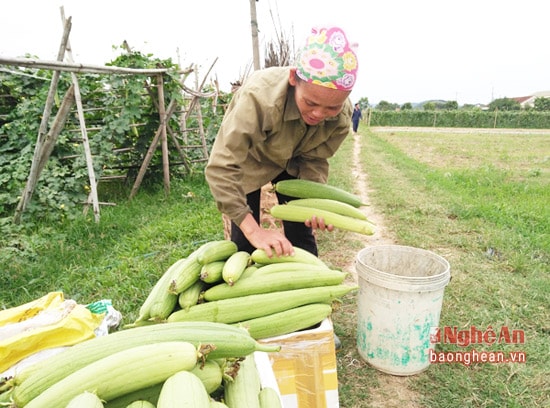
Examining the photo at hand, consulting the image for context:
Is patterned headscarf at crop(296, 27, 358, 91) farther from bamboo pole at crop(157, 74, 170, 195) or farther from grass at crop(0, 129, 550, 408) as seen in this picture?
bamboo pole at crop(157, 74, 170, 195)

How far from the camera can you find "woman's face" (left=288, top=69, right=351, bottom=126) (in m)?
2.04

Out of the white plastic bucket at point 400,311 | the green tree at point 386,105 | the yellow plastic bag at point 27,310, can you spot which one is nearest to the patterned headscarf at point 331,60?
the white plastic bucket at point 400,311

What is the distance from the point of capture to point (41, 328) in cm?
167

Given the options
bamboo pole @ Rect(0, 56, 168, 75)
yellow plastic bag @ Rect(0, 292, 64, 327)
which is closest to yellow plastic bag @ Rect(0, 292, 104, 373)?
yellow plastic bag @ Rect(0, 292, 64, 327)

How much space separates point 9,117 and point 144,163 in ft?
7.72

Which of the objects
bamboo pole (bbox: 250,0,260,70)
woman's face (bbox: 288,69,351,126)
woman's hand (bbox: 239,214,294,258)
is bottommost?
woman's hand (bbox: 239,214,294,258)

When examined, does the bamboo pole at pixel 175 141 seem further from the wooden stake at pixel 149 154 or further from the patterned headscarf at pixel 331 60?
the patterned headscarf at pixel 331 60

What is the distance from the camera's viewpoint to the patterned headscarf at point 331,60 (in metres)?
1.98

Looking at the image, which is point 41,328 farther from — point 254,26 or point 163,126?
point 254,26

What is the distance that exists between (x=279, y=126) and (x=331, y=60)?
568mm

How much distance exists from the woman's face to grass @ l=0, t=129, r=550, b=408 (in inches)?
70.7

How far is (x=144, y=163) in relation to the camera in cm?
646

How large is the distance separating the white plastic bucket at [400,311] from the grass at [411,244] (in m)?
0.15

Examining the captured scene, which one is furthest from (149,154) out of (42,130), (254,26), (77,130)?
(254,26)
